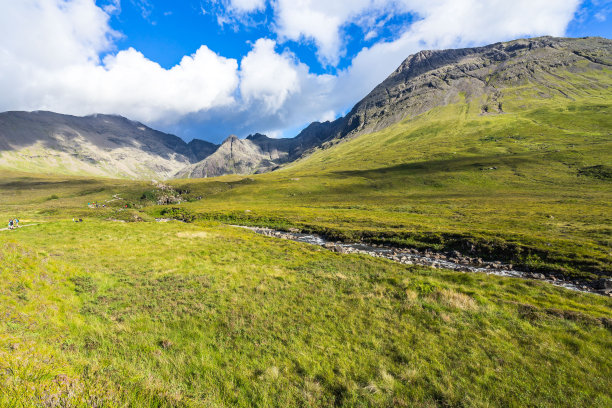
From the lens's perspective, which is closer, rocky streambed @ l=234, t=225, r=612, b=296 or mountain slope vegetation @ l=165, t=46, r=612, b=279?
rocky streambed @ l=234, t=225, r=612, b=296

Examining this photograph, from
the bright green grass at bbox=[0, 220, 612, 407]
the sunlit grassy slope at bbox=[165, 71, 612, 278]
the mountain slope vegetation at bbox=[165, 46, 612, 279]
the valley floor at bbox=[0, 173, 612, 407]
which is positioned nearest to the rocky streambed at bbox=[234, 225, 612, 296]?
the mountain slope vegetation at bbox=[165, 46, 612, 279]

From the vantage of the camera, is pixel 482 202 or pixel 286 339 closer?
pixel 286 339

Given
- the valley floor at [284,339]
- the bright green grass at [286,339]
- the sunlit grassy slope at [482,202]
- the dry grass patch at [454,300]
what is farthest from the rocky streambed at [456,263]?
the dry grass patch at [454,300]

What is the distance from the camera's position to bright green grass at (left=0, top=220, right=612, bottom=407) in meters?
7.29

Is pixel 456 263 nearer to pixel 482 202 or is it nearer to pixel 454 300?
pixel 454 300

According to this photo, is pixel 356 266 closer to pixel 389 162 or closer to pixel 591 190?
pixel 591 190

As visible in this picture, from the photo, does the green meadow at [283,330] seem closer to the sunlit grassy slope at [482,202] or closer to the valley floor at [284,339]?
the valley floor at [284,339]

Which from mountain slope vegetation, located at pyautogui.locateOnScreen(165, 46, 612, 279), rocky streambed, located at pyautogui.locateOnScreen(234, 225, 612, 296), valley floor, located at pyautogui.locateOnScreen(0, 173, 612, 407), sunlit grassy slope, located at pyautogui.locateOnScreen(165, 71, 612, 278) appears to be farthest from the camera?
sunlit grassy slope, located at pyautogui.locateOnScreen(165, 71, 612, 278)

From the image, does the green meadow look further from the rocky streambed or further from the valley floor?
the rocky streambed

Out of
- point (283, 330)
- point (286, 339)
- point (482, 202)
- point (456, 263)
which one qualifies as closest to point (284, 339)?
point (286, 339)

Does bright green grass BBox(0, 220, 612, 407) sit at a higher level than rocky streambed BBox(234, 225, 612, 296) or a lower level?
higher

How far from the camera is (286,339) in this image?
1101 centimetres

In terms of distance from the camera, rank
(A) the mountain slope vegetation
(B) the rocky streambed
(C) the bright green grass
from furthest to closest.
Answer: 1. (A) the mountain slope vegetation
2. (B) the rocky streambed
3. (C) the bright green grass

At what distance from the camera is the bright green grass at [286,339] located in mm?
7290
